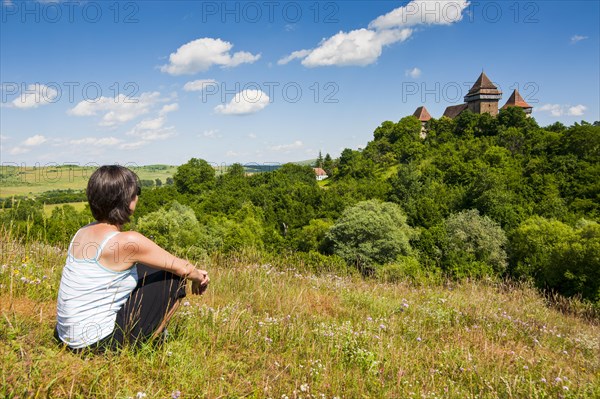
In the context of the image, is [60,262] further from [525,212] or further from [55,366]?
[525,212]

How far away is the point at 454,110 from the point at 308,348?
94.6m

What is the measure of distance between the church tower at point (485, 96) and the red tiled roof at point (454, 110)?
3.21 m

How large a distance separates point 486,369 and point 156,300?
262 cm

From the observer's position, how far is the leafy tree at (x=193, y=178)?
2921 inches

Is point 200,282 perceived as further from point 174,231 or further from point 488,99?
point 488,99

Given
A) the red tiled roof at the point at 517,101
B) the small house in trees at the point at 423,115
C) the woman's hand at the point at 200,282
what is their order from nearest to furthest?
the woman's hand at the point at 200,282 < the red tiled roof at the point at 517,101 < the small house in trees at the point at 423,115

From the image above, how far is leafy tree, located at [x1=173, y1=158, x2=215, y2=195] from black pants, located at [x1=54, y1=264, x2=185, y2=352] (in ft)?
235

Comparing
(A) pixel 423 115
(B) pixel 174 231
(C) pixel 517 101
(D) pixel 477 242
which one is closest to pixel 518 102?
(C) pixel 517 101

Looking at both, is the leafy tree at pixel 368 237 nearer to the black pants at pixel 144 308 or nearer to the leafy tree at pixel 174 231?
the leafy tree at pixel 174 231

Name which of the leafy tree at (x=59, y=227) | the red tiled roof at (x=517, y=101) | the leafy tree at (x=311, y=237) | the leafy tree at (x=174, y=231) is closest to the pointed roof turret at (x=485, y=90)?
the red tiled roof at (x=517, y=101)

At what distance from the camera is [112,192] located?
8.14ft

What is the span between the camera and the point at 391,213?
4150 centimetres

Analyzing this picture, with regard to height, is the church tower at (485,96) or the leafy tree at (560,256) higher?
the church tower at (485,96)

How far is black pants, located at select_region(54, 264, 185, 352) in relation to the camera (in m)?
2.45
